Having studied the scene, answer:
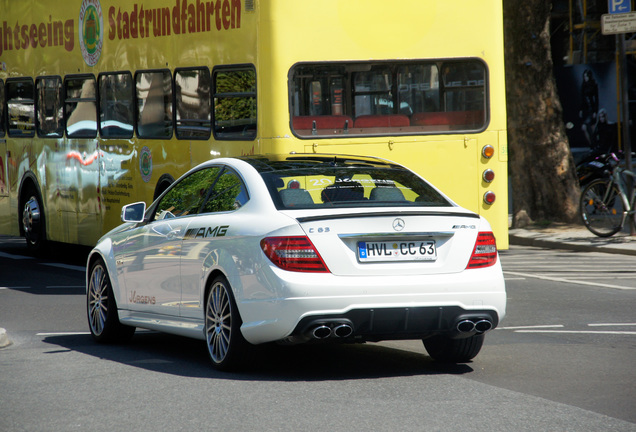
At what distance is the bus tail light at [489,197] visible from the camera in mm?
12742

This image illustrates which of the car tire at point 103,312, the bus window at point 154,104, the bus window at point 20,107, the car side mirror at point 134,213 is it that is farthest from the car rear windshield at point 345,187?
the bus window at point 20,107

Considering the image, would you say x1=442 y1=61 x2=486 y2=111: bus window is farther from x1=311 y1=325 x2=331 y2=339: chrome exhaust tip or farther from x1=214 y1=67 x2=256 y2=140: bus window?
x1=311 y1=325 x2=331 y2=339: chrome exhaust tip

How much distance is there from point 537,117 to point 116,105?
7.46 meters

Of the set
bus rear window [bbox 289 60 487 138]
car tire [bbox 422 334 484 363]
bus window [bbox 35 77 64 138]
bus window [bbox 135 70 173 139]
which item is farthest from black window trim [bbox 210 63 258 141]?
car tire [bbox 422 334 484 363]

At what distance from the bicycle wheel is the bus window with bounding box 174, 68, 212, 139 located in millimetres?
6554

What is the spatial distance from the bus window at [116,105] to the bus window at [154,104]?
236 millimetres

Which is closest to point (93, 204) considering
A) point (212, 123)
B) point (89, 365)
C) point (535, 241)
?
point (212, 123)

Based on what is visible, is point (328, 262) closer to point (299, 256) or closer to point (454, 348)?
point (299, 256)

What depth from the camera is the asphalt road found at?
6.09 meters

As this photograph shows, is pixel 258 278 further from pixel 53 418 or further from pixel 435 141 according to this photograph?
pixel 435 141

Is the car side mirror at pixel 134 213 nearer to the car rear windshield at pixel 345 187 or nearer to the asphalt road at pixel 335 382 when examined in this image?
the asphalt road at pixel 335 382

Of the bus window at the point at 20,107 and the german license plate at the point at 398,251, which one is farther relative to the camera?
the bus window at the point at 20,107

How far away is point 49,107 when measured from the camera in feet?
55.0

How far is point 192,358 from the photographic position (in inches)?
328
